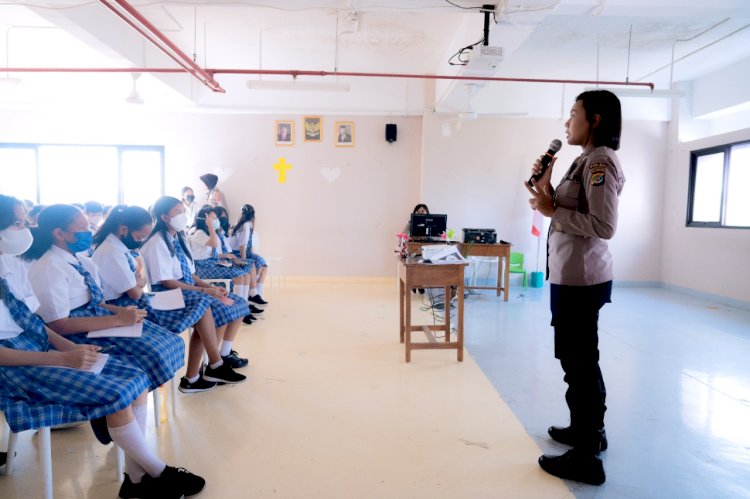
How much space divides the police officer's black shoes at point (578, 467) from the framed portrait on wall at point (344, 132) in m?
5.94

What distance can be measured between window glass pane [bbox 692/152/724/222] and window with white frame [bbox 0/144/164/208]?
27.4ft

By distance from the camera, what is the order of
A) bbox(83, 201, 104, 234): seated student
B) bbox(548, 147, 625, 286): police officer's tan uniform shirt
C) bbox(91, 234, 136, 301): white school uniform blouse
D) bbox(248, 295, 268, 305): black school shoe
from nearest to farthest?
1. bbox(548, 147, 625, 286): police officer's tan uniform shirt
2. bbox(91, 234, 136, 301): white school uniform blouse
3. bbox(83, 201, 104, 234): seated student
4. bbox(248, 295, 268, 305): black school shoe

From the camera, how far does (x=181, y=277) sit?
287 cm

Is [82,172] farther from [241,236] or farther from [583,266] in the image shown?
[583,266]

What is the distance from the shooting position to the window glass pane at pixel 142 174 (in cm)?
724

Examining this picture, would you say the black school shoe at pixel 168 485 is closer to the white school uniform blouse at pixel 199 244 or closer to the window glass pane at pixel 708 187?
the white school uniform blouse at pixel 199 244

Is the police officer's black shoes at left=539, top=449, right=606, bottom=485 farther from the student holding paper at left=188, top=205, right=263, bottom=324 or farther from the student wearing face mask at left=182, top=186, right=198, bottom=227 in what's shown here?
the student wearing face mask at left=182, top=186, right=198, bottom=227

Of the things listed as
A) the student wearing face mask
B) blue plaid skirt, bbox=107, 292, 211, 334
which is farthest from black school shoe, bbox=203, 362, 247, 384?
the student wearing face mask

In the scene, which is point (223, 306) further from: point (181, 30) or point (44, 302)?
point (181, 30)

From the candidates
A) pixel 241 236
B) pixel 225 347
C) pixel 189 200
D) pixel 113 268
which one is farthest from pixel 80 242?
pixel 189 200

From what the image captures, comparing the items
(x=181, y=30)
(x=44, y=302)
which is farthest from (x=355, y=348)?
(x=181, y=30)

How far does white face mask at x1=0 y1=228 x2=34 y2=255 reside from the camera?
5.12 feet

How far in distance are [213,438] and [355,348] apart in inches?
66.7

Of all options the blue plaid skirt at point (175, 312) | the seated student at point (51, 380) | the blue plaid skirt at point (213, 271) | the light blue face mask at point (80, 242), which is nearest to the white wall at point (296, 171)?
the blue plaid skirt at point (213, 271)
